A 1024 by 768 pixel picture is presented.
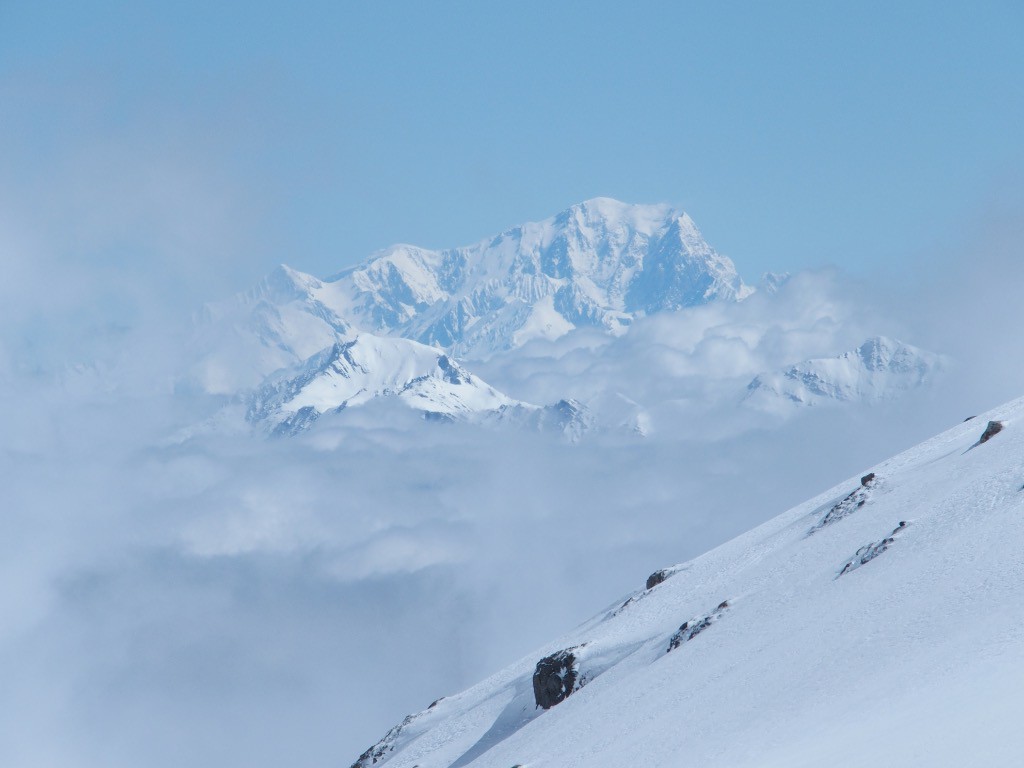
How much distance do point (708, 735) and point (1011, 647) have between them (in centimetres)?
940

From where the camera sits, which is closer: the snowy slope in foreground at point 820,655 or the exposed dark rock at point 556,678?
the snowy slope in foreground at point 820,655

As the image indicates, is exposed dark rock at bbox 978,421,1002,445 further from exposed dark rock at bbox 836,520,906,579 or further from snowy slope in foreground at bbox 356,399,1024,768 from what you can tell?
exposed dark rock at bbox 836,520,906,579

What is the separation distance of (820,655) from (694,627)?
14941 millimetres

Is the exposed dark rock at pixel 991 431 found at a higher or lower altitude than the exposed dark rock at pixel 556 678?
higher

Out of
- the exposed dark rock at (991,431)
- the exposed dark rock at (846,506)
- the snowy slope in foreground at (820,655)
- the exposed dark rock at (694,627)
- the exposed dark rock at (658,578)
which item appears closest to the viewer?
the snowy slope in foreground at (820,655)

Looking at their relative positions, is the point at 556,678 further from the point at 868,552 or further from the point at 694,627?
the point at 868,552

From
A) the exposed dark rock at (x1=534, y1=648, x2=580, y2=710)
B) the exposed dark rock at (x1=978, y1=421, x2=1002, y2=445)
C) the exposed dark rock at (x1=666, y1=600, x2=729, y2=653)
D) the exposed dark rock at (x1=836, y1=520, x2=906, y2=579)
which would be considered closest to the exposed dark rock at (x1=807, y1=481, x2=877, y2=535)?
the exposed dark rock at (x1=978, y1=421, x2=1002, y2=445)

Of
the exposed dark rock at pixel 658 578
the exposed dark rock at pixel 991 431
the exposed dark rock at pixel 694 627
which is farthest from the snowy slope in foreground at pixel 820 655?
the exposed dark rock at pixel 658 578

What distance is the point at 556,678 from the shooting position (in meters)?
56.6

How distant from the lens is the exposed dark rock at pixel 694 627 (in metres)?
50.2

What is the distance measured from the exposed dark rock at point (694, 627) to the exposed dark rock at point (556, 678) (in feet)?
20.5

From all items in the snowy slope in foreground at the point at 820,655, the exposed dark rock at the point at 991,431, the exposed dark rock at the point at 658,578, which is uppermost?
the exposed dark rock at the point at 658,578

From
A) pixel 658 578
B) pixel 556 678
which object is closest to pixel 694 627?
pixel 556 678

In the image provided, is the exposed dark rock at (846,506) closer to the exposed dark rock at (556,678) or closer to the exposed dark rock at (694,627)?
the exposed dark rock at (694,627)
